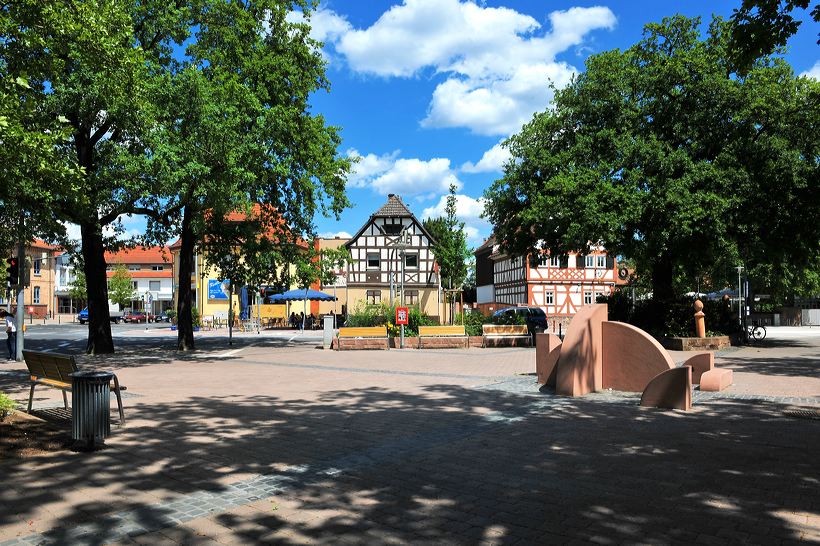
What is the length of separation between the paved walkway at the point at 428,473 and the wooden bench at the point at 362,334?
1150 centimetres

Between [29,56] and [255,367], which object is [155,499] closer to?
[29,56]

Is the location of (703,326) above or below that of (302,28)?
below

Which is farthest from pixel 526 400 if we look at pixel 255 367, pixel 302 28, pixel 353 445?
pixel 302 28

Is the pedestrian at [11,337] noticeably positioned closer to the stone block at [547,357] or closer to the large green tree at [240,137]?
the large green tree at [240,137]

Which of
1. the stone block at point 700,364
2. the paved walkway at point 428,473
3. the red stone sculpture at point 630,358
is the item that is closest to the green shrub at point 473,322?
the stone block at point 700,364

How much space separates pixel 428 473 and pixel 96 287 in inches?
690

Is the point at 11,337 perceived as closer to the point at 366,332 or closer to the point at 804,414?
the point at 366,332

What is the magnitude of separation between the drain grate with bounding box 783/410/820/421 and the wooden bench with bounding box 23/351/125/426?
8996 millimetres

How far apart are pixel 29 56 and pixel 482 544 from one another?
10190mm

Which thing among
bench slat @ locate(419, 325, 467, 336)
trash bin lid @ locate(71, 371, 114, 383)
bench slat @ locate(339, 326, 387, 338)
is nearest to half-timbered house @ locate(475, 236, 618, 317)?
bench slat @ locate(419, 325, 467, 336)

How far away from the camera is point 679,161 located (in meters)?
21.2

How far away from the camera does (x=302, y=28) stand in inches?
904

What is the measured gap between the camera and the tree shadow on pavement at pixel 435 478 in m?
4.41

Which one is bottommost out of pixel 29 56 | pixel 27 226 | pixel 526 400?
pixel 526 400
